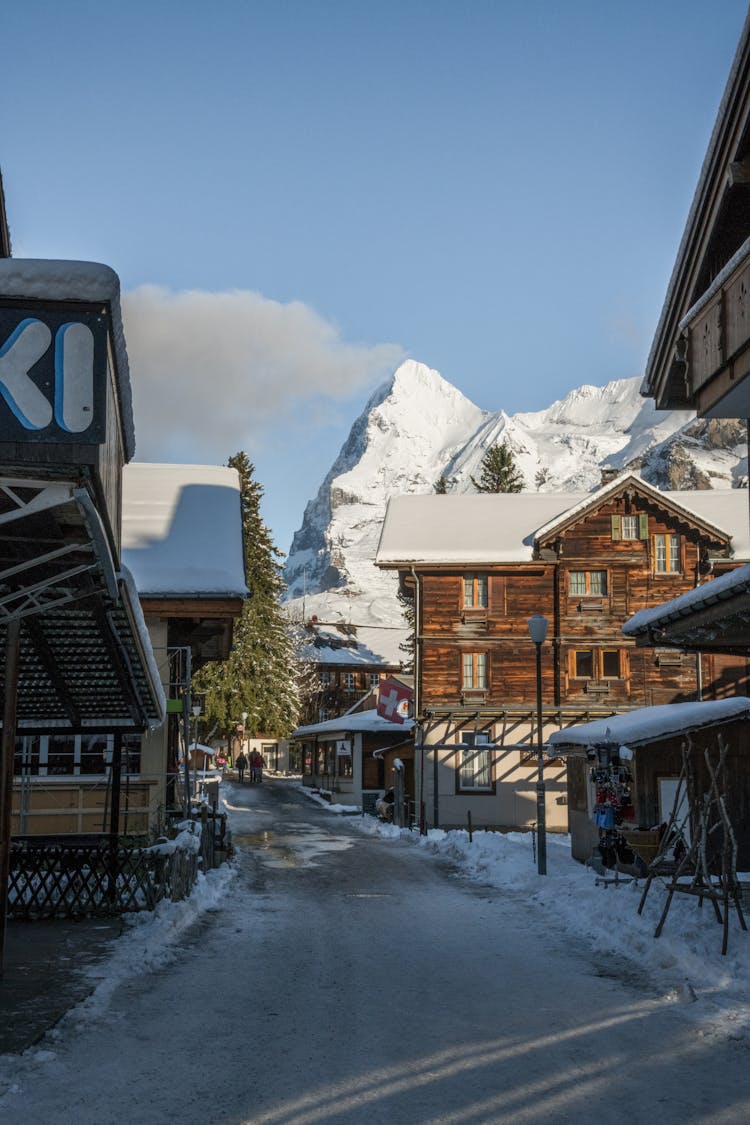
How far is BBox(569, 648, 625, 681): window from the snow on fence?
81.9 ft

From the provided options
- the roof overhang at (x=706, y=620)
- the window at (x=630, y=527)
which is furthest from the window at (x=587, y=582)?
the roof overhang at (x=706, y=620)

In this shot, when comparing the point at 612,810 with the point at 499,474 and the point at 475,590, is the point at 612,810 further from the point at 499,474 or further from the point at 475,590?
the point at 499,474

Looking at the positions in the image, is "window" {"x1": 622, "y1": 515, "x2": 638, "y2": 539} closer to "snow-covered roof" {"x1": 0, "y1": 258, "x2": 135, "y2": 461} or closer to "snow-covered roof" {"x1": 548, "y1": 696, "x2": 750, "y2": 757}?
"snow-covered roof" {"x1": 548, "y1": 696, "x2": 750, "y2": 757}

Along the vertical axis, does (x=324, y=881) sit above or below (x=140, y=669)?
below

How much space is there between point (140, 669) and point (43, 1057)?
5.85 metres

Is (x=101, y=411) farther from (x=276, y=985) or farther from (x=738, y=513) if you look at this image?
(x=738, y=513)

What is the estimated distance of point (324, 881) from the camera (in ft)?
66.8

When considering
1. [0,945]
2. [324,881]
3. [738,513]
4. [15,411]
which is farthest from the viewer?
[738,513]

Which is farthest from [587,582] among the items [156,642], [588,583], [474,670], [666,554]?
[156,642]

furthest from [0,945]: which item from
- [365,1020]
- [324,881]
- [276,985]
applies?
[324,881]

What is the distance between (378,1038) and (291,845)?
2116 cm

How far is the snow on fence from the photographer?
14758 millimetres

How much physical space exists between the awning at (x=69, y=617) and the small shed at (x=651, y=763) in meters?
8.52

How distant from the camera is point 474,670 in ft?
129
